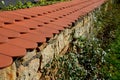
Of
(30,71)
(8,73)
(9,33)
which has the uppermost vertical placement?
(9,33)

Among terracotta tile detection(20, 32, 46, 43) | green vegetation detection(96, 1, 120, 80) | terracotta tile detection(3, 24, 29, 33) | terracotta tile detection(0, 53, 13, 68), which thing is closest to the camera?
terracotta tile detection(0, 53, 13, 68)

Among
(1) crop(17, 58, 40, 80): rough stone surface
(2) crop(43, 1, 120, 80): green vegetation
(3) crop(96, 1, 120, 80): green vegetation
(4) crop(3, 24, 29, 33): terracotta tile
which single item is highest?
(4) crop(3, 24, 29, 33): terracotta tile

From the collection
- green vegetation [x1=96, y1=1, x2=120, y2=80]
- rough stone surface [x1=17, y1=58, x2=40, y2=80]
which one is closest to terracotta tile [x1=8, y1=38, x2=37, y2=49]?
rough stone surface [x1=17, y1=58, x2=40, y2=80]

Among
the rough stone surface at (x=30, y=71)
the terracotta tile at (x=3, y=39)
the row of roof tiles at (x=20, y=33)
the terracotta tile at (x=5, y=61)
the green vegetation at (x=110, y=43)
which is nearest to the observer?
the terracotta tile at (x=5, y=61)

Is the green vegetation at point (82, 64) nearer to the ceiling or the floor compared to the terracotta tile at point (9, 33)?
nearer to the floor

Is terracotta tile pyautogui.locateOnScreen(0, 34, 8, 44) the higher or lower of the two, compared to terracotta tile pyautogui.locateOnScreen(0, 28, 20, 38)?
higher

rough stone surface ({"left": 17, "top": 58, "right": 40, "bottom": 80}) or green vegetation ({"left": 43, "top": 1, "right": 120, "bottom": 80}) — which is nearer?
rough stone surface ({"left": 17, "top": 58, "right": 40, "bottom": 80})

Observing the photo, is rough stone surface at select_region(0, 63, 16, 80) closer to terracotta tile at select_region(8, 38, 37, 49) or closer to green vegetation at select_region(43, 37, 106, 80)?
Result: terracotta tile at select_region(8, 38, 37, 49)

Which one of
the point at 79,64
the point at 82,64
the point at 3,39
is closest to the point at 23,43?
the point at 3,39

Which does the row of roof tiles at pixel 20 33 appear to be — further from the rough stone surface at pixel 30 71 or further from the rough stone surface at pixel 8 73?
the rough stone surface at pixel 30 71

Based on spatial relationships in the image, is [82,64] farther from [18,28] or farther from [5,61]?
[5,61]

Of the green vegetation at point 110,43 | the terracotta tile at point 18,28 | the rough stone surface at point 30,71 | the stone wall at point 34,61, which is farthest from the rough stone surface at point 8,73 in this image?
the green vegetation at point 110,43

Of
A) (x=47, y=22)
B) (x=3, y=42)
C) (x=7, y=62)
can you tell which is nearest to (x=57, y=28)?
(x=47, y=22)

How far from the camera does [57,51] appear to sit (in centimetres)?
342
